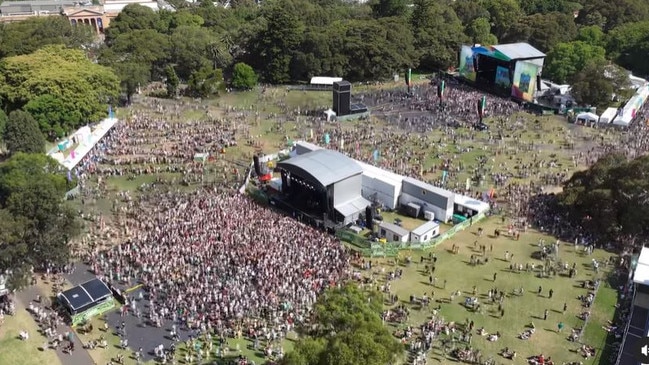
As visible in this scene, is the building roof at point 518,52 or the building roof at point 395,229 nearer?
the building roof at point 395,229

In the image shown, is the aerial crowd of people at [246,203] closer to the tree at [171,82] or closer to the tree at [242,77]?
the tree at [171,82]

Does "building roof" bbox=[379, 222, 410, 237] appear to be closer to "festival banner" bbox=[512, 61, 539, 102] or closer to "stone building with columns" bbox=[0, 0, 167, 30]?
"festival banner" bbox=[512, 61, 539, 102]

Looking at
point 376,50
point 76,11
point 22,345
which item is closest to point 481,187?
point 22,345

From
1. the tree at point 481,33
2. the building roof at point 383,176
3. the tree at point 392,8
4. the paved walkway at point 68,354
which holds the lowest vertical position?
the paved walkway at point 68,354

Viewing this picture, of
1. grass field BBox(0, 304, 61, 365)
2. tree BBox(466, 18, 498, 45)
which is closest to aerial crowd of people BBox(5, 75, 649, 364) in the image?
grass field BBox(0, 304, 61, 365)

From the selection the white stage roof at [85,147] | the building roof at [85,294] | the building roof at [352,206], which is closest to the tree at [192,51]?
the white stage roof at [85,147]

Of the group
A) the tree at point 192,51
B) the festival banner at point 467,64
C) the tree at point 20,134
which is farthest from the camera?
the tree at point 192,51

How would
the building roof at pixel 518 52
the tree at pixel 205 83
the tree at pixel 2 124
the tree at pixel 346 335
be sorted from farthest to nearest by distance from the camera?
1. the tree at pixel 205 83
2. the building roof at pixel 518 52
3. the tree at pixel 2 124
4. the tree at pixel 346 335
